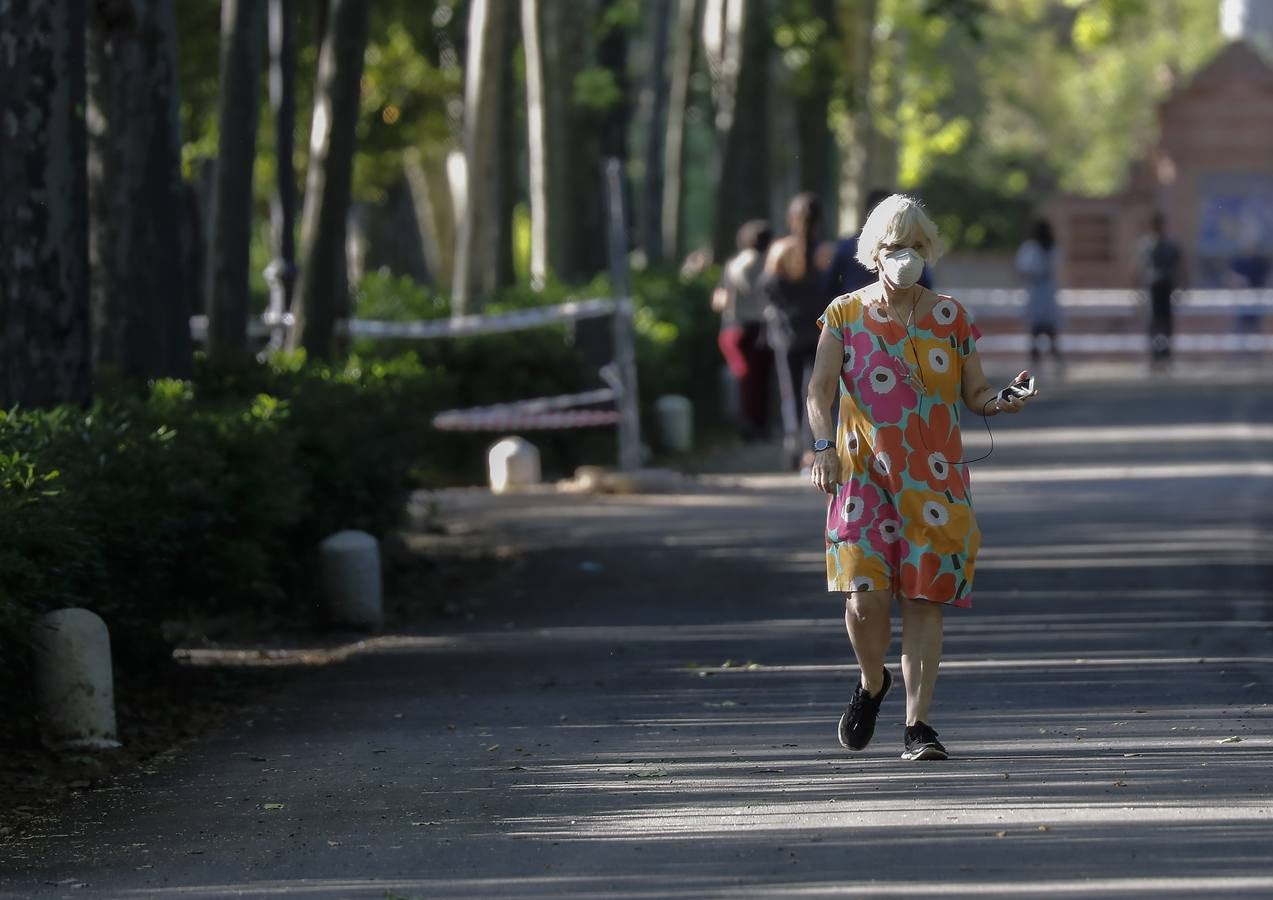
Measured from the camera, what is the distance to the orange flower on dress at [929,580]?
8.09m

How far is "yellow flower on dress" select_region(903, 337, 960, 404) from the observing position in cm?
820

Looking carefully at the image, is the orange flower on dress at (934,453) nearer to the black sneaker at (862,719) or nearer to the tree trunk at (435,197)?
the black sneaker at (862,719)

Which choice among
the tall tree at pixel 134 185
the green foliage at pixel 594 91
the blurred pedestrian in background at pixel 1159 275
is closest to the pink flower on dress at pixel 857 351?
the tall tree at pixel 134 185

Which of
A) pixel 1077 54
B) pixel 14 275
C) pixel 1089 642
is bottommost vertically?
pixel 1089 642

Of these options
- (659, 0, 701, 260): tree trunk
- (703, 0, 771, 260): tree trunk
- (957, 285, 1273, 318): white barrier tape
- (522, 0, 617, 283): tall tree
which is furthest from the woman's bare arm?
(957, 285, 1273, 318): white barrier tape

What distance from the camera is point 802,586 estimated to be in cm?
1340

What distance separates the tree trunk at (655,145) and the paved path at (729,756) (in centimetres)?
2151

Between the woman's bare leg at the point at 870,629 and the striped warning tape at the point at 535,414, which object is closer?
the woman's bare leg at the point at 870,629

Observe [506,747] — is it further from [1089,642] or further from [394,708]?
[1089,642]

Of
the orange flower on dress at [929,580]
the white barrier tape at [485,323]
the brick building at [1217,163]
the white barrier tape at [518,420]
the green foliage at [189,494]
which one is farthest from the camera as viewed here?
the brick building at [1217,163]

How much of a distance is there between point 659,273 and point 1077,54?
49.6 m

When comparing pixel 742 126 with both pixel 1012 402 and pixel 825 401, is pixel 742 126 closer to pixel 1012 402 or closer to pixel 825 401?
pixel 825 401

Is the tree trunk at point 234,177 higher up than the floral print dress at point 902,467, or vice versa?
the tree trunk at point 234,177

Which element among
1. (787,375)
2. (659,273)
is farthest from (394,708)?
(659,273)
